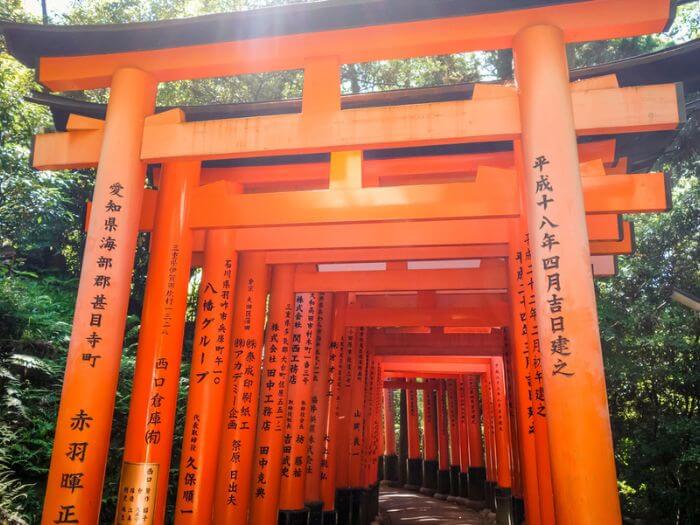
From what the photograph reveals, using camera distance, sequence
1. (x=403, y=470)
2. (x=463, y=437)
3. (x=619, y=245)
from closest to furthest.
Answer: (x=619, y=245) < (x=463, y=437) < (x=403, y=470)

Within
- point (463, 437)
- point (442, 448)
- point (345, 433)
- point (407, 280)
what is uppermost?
point (407, 280)

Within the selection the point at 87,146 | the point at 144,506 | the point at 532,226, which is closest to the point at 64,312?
the point at 87,146

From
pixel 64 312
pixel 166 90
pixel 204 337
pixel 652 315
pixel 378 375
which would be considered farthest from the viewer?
pixel 378 375

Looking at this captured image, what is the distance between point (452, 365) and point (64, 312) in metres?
10.2

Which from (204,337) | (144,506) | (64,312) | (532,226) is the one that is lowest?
(144,506)

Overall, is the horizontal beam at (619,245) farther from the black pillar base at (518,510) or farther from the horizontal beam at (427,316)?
the black pillar base at (518,510)

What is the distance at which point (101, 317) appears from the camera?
451 centimetres

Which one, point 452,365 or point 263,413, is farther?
point 452,365

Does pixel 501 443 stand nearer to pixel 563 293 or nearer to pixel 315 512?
pixel 315 512

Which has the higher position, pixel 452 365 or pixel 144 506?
pixel 452 365

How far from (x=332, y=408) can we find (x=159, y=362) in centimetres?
532

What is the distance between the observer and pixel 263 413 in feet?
23.6

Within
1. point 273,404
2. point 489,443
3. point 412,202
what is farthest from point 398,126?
point 489,443

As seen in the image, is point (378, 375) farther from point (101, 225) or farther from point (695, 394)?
point (101, 225)
